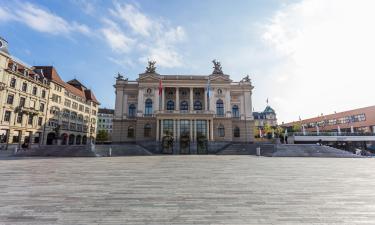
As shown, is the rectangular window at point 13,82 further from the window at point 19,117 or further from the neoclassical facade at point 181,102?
the neoclassical facade at point 181,102

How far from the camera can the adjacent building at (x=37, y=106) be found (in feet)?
126

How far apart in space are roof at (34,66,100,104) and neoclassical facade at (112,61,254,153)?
749 inches

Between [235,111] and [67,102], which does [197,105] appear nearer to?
[235,111]

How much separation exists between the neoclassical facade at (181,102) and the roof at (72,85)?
1902 cm

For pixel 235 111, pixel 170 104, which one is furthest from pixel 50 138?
pixel 235 111

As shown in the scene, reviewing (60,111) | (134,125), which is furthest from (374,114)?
(60,111)

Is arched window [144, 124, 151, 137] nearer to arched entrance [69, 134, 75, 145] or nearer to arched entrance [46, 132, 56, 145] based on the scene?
arched entrance [46, 132, 56, 145]

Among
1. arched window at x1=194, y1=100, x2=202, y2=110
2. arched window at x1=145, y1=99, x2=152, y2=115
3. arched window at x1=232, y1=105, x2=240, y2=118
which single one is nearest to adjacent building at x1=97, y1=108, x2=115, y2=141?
arched window at x1=145, y1=99, x2=152, y2=115

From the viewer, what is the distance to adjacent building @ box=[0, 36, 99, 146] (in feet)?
126

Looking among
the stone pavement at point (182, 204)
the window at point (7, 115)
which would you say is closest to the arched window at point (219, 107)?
the stone pavement at point (182, 204)

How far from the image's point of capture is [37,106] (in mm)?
46469

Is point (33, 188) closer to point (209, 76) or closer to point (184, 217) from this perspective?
point (184, 217)

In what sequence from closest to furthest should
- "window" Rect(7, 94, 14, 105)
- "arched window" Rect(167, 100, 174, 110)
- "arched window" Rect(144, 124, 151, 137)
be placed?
"window" Rect(7, 94, 14, 105) → "arched window" Rect(144, 124, 151, 137) → "arched window" Rect(167, 100, 174, 110)

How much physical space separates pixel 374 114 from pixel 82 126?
→ 86.6 meters
